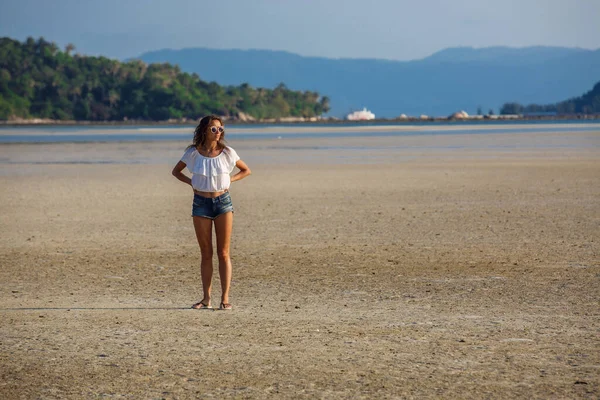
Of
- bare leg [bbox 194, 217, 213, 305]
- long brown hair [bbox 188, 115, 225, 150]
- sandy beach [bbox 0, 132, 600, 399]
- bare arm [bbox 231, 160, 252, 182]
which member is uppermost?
long brown hair [bbox 188, 115, 225, 150]

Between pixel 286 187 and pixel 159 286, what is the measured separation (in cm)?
1526

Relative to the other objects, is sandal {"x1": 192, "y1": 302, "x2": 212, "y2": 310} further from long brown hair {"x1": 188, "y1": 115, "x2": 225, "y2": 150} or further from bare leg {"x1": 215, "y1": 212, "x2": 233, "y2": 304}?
long brown hair {"x1": 188, "y1": 115, "x2": 225, "y2": 150}

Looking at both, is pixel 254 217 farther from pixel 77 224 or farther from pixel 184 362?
pixel 184 362

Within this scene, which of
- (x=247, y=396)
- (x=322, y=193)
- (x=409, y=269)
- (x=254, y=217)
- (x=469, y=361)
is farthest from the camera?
(x=322, y=193)

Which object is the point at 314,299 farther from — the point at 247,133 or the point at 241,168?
the point at 247,133

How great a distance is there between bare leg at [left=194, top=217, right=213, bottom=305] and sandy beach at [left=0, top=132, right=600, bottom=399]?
294 mm

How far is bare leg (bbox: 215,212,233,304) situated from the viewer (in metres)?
9.91

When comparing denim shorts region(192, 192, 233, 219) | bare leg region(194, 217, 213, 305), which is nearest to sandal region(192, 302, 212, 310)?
bare leg region(194, 217, 213, 305)

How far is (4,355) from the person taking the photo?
819 centimetres

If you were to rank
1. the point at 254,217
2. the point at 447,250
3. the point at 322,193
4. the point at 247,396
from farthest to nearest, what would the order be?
the point at 322,193
the point at 254,217
the point at 447,250
the point at 247,396

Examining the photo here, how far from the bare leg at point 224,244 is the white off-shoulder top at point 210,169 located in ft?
0.96

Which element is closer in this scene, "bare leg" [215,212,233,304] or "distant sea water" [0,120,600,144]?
"bare leg" [215,212,233,304]

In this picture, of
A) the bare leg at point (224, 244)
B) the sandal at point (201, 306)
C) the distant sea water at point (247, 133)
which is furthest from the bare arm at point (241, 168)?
the distant sea water at point (247, 133)

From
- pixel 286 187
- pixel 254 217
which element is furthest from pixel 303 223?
pixel 286 187
